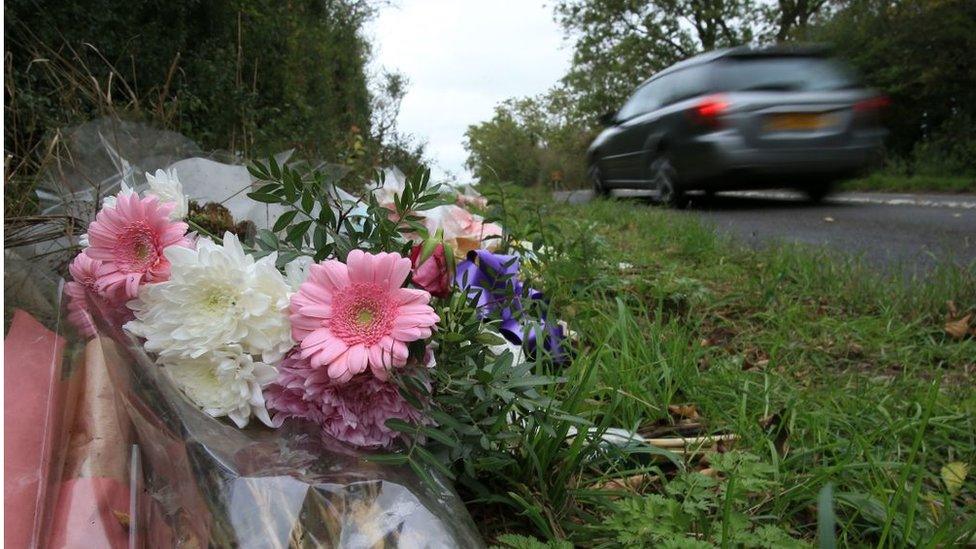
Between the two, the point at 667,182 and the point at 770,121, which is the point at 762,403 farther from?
the point at 667,182

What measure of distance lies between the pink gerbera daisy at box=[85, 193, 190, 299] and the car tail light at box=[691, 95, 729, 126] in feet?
20.6

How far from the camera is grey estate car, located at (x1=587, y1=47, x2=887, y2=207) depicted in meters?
6.52

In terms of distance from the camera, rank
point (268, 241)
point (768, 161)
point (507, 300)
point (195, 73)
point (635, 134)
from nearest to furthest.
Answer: point (268, 241) → point (507, 300) → point (195, 73) → point (768, 161) → point (635, 134)

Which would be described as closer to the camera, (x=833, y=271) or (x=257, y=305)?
(x=257, y=305)

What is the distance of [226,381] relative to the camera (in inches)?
→ 38.1

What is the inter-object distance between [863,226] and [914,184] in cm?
886

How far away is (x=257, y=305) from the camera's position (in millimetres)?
974

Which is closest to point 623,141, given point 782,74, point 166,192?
point 782,74

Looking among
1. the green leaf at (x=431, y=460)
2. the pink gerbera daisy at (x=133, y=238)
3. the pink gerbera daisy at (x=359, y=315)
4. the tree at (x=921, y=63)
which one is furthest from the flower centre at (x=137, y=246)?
the tree at (x=921, y=63)

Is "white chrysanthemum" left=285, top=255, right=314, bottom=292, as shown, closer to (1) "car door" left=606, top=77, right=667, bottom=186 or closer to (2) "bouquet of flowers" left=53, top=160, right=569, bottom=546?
(2) "bouquet of flowers" left=53, top=160, right=569, bottom=546

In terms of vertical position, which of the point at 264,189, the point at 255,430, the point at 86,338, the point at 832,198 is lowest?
the point at 832,198

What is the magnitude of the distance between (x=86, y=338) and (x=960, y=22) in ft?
59.6

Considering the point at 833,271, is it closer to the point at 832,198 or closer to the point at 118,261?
the point at 118,261

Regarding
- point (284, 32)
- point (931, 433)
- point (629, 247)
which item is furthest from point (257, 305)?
point (284, 32)
